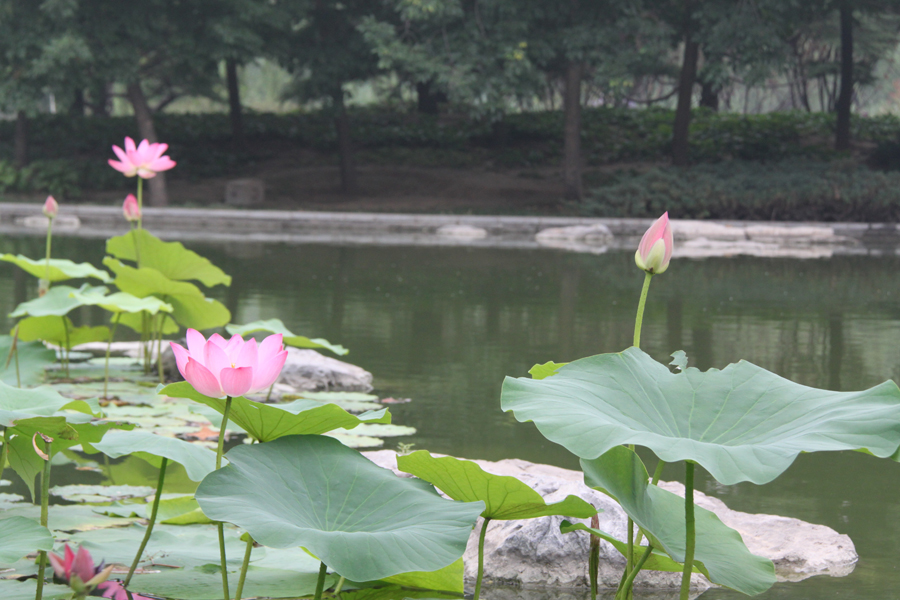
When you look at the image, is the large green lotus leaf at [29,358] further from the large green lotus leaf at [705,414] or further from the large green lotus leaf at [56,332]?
the large green lotus leaf at [705,414]

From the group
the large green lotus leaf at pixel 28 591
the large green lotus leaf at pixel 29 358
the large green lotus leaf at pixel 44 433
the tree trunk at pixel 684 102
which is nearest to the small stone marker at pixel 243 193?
the tree trunk at pixel 684 102

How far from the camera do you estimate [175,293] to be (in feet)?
16.4

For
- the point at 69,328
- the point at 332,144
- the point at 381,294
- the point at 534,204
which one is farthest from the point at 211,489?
the point at 332,144

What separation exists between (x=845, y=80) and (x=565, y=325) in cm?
1935

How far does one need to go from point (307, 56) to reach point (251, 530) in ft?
70.3

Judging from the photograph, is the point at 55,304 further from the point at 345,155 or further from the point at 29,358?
the point at 345,155

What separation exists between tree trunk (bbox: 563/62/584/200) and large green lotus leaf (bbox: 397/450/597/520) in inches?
768

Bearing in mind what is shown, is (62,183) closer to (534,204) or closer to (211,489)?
(534,204)

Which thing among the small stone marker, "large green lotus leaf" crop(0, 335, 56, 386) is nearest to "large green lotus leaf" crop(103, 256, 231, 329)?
"large green lotus leaf" crop(0, 335, 56, 386)

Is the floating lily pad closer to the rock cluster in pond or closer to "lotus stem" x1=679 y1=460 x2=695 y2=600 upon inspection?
the rock cluster in pond

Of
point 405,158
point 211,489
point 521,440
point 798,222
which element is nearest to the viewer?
point 211,489

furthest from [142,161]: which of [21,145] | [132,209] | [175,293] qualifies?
[21,145]

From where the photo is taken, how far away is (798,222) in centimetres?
1811

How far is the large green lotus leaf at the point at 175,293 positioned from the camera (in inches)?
189
